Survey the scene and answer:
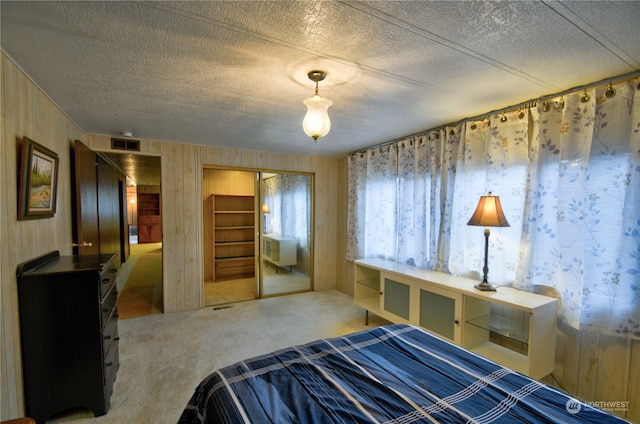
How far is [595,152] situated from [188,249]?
4.42m

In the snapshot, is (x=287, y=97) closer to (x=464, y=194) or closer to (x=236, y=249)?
(x=464, y=194)

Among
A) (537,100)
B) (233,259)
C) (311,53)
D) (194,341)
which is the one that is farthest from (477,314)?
(233,259)

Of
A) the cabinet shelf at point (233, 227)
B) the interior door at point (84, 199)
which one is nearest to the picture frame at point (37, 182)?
the interior door at point (84, 199)

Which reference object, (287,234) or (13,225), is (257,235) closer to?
(287,234)

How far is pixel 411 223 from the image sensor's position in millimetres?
3418

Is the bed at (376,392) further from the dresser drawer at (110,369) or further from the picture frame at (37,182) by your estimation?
the picture frame at (37,182)

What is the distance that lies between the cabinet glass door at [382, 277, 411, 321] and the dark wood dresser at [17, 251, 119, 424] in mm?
2623

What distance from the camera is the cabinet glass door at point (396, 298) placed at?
2939 mm

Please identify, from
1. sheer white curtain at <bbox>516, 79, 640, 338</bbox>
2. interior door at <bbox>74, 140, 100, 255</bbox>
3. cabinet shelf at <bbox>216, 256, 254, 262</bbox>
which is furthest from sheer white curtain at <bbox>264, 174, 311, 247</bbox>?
sheer white curtain at <bbox>516, 79, 640, 338</bbox>

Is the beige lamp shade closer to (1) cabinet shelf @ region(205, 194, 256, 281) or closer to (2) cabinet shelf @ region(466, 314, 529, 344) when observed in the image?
(2) cabinet shelf @ region(466, 314, 529, 344)

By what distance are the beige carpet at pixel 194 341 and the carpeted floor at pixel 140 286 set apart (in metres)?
0.44

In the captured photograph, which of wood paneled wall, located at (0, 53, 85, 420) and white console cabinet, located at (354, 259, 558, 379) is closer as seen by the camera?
wood paneled wall, located at (0, 53, 85, 420)

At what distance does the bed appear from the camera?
3.60 feet

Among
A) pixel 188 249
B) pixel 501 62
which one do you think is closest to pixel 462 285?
pixel 501 62
